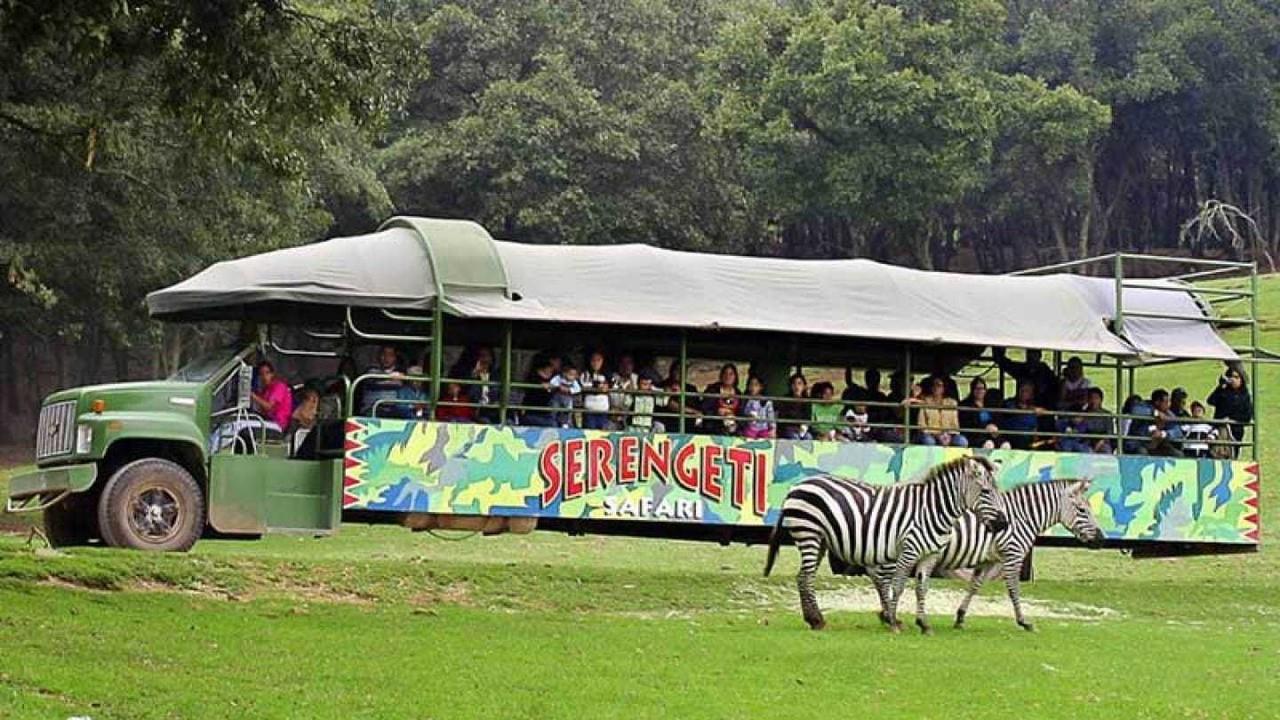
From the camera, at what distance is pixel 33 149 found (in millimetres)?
30953

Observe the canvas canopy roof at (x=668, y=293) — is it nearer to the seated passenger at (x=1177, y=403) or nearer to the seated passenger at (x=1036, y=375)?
the seated passenger at (x=1177, y=403)

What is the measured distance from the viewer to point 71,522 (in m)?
19.9

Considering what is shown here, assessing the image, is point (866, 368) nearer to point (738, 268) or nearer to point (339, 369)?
point (738, 268)

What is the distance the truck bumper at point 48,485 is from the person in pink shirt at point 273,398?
5.90 feet

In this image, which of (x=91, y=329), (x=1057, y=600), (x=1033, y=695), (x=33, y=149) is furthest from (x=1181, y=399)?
(x=91, y=329)

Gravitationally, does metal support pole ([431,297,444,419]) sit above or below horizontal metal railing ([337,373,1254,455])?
above

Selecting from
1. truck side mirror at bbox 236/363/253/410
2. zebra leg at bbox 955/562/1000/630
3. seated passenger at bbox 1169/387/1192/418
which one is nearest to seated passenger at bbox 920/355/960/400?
seated passenger at bbox 1169/387/1192/418

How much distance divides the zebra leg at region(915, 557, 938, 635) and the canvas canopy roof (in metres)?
3.10


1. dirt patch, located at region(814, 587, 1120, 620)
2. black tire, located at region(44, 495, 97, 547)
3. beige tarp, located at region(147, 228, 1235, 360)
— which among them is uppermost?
beige tarp, located at region(147, 228, 1235, 360)

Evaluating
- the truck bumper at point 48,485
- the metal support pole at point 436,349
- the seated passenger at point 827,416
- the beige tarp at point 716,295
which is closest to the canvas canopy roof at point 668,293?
the beige tarp at point 716,295

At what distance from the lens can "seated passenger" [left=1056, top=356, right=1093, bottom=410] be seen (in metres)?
22.9

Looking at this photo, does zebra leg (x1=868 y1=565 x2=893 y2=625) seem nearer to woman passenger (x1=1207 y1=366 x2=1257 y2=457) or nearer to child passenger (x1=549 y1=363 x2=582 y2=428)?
child passenger (x1=549 y1=363 x2=582 y2=428)

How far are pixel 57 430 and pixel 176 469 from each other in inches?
57.8

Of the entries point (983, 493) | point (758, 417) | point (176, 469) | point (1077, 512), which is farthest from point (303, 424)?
point (1077, 512)
